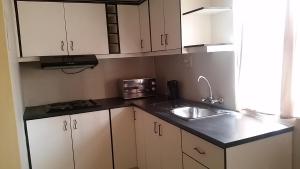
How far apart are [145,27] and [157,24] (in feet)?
1.06

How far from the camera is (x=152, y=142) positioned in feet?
7.97

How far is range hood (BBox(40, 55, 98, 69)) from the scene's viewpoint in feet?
8.30

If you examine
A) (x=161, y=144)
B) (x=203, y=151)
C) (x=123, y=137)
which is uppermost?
(x=203, y=151)

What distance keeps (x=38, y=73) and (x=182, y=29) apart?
72.6 inches

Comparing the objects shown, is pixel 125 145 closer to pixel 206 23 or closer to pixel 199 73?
pixel 199 73

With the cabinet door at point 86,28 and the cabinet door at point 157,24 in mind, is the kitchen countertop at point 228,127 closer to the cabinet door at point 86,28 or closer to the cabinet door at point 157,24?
the cabinet door at point 157,24

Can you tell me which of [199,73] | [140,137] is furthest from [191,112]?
[140,137]

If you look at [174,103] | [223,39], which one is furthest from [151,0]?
[174,103]

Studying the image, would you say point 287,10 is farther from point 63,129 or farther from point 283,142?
point 63,129

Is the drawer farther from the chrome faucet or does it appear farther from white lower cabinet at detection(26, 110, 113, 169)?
white lower cabinet at detection(26, 110, 113, 169)

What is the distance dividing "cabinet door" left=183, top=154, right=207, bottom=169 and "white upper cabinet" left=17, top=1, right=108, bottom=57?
1658 millimetres

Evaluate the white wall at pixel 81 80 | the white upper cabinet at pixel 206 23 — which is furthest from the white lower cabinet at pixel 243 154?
the white wall at pixel 81 80

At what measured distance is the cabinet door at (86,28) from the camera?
272 cm

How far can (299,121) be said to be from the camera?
163cm
